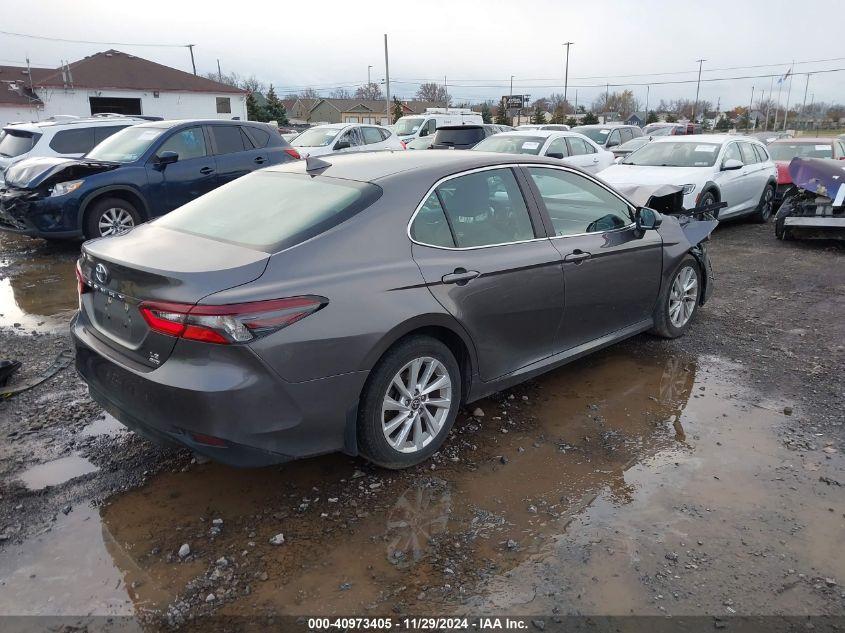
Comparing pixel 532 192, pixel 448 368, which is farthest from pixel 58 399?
pixel 532 192

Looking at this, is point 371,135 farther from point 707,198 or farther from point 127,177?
point 707,198

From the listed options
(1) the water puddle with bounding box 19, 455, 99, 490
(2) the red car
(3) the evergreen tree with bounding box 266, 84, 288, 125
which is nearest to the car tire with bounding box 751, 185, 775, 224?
(2) the red car

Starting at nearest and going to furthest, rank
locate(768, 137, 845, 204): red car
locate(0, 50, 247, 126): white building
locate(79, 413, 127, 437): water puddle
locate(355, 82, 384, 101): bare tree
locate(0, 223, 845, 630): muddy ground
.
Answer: locate(0, 223, 845, 630): muddy ground, locate(79, 413, 127, 437): water puddle, locate(768, 137, 845, 204): red car, locate(0, 50, 247, 126): white building, locate(355, 82, 384, 101): bare tree

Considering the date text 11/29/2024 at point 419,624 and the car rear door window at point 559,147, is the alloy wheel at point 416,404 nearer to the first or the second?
the date text 11/29/2024 at point 419,624

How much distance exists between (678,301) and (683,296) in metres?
0.10

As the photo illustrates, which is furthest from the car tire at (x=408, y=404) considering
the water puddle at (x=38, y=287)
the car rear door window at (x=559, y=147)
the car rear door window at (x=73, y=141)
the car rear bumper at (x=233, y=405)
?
the car rear door window at (x=73, y=141)

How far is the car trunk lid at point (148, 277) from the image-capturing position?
2918mm

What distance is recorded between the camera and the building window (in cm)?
4182

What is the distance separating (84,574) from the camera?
2.80 m

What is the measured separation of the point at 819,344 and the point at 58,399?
19.7 feet

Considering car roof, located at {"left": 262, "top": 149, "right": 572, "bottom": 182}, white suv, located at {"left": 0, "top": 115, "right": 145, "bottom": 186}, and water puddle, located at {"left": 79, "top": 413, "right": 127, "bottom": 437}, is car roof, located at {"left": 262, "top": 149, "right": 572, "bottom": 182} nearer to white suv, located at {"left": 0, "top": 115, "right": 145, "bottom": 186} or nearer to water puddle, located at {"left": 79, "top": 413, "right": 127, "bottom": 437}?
water puddle, located at {"left": 79, "top": 413, "right": 127, "bottom": 437}

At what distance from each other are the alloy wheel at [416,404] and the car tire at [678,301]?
251 centimetres

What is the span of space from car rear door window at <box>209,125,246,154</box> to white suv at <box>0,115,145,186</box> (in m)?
2.71

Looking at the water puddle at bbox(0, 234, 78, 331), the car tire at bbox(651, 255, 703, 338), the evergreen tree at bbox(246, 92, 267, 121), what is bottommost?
the water puddle at bbox(0, 234, 78, 331)
